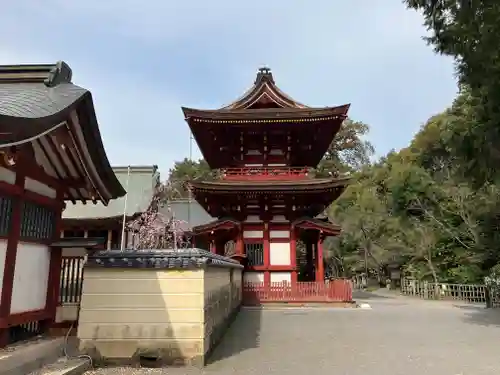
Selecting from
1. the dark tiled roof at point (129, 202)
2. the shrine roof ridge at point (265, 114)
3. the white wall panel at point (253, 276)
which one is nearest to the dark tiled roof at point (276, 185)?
the shrine roof ridge at point (265, 114)

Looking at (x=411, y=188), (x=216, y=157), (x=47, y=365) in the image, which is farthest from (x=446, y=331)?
(x=411, y=188)

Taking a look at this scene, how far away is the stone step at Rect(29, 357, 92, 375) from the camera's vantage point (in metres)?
5.03

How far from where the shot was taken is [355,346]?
8.19m

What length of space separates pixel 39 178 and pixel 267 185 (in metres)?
11.3

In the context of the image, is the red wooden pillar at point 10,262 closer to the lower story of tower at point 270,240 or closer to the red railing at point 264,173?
the lower story of tower at point 270,240

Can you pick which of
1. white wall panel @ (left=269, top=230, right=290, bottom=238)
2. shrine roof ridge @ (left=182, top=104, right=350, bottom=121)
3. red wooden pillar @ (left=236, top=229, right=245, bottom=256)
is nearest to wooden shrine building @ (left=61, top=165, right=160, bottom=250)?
red wooden pillar @ (left=236, top=229, right=245, bottom=256)

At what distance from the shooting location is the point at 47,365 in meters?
5.40

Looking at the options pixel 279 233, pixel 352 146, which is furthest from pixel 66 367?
pixel 352 146

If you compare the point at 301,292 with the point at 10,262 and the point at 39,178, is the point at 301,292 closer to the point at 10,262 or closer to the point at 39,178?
the point at 39,178

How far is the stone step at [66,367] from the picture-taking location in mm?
5027

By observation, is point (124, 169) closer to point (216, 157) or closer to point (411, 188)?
point (216, 157)

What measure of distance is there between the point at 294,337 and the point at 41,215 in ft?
19.6

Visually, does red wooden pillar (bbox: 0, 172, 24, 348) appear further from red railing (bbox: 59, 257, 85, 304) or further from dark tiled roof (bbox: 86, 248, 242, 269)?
red railing (bbox: 59, 257, 85, 304)

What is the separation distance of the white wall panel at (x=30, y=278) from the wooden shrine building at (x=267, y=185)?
10492 mm
